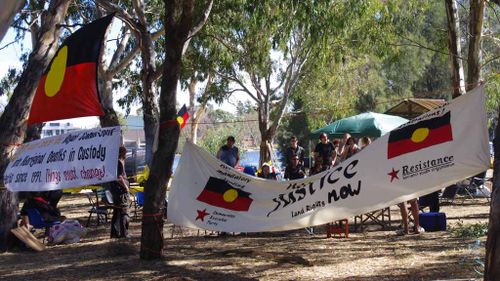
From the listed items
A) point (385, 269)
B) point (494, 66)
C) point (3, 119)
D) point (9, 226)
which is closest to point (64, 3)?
point (3, 119)

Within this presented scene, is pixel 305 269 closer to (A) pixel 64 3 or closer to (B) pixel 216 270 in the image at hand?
(B) pixel 216 270

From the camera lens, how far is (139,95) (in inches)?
983

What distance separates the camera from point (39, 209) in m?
11.6

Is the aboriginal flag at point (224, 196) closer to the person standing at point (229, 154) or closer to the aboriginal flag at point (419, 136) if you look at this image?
the aboriginal flag at point (419, 136)

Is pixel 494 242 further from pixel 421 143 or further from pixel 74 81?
pixel 74 81

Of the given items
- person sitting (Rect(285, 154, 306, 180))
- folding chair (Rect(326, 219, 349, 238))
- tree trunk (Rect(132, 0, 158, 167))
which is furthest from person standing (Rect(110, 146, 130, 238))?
folding chair (Rect(326, 219, 349, 238))

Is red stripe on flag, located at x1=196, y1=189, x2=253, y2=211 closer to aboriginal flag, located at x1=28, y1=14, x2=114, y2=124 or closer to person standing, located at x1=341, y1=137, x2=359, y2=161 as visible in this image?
aboriginal flag, located at x1=28, y1=14, x2=114, y2=124

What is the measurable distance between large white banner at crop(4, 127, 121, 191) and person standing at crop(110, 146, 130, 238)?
192 cm

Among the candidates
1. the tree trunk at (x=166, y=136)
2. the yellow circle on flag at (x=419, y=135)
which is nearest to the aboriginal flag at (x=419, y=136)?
the yellow circle on flag at (x=419, y=135)

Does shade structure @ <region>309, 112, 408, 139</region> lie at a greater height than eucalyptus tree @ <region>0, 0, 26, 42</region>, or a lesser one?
greater

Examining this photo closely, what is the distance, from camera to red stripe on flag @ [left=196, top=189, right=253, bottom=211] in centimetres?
852

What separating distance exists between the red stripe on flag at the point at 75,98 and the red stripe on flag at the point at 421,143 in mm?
3391

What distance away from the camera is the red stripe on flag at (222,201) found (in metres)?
8.52

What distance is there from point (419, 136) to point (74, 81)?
4.27 meters
